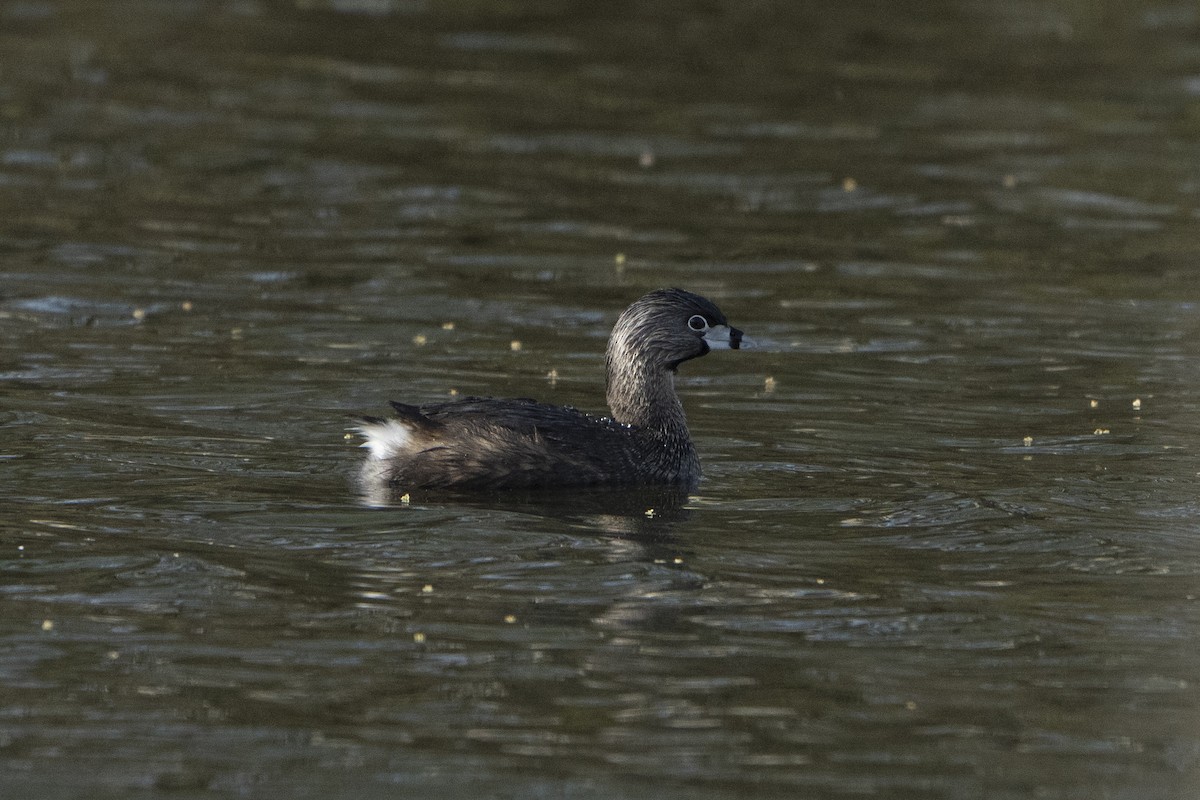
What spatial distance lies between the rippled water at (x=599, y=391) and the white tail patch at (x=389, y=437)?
0.34 meters

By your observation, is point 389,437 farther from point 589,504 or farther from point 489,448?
point 589,504

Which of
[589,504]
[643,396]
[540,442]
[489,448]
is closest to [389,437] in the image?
[489,448]

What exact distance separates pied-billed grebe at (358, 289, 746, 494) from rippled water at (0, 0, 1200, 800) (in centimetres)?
24

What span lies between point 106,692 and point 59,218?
38.0 feet

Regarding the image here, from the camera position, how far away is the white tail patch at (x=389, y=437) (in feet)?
37.0

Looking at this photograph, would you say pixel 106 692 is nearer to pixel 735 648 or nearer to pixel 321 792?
pixel 321 792

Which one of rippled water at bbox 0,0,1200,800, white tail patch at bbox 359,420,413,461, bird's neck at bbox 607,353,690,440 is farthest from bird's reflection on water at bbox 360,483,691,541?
bird's neck at bbox 607,353,690,440

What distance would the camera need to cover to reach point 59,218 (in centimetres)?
1881

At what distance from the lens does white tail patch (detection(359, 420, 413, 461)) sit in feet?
37.0

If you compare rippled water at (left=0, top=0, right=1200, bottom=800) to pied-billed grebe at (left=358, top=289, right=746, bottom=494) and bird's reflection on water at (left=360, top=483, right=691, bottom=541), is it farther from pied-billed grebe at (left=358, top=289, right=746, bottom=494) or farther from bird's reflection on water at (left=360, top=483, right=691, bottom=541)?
pied-billed grebe at (left=358, top=289, right=746, bottom=494)

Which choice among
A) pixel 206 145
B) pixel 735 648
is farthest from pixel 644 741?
pixel 206 145

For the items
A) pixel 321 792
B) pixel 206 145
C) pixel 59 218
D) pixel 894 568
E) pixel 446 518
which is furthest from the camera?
pixel 206 145

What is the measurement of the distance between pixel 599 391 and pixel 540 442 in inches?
113

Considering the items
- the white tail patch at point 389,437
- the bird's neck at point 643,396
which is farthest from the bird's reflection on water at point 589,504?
the bird's neck at point 643,396
